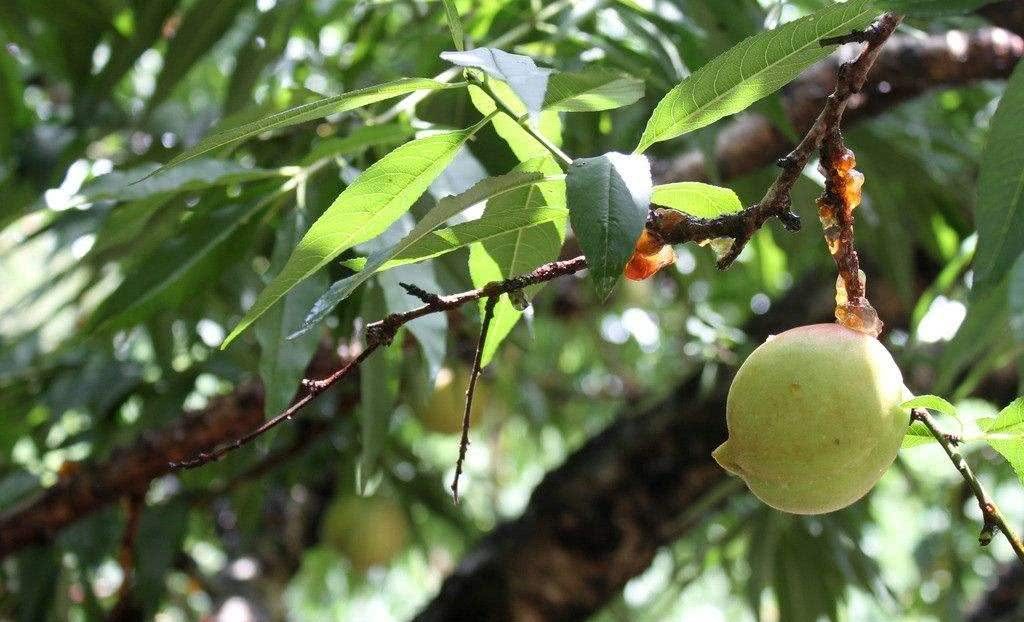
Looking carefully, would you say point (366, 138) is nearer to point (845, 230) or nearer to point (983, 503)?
point (845, 230)

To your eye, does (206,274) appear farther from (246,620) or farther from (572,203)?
(246,620)

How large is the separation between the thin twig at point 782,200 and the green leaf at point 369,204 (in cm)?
12

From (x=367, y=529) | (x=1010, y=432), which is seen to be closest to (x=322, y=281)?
(x=1010, y=432)

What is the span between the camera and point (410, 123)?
0.88 m

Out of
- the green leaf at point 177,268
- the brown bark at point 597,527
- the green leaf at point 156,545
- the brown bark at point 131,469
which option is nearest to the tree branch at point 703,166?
the brown bark at point 131,469

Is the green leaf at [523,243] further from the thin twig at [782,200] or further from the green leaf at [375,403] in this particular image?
the green leaf at [375,403]

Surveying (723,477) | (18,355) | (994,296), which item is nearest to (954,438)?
(994,296)

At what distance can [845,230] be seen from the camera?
58 cm

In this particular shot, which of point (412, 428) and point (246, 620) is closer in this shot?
A: point (246, 620)

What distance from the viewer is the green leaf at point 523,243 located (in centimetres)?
60

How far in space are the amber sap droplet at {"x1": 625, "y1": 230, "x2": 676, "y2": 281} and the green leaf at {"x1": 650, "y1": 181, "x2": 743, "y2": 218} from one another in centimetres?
3

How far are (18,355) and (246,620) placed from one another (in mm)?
773

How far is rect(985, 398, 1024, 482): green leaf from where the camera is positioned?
57 cm

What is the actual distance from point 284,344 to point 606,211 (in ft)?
1.28
